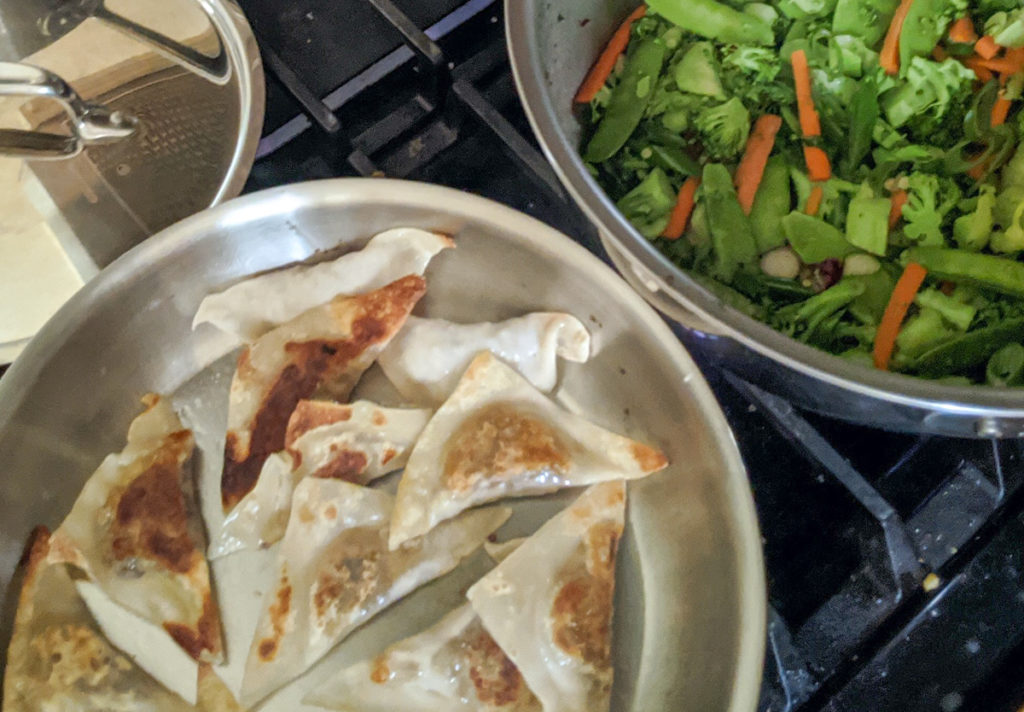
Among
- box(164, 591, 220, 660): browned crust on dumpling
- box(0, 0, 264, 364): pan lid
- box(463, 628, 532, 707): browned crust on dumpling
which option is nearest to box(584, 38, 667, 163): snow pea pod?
box(0, 0, 264, 364): pan lid

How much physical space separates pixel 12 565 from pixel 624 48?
0.98 meters

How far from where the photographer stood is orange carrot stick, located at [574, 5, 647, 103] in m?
1.02

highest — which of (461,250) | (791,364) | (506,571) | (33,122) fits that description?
(33,122)

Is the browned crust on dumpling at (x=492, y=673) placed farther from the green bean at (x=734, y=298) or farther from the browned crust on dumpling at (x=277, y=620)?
the green bean at (x=734, y=298)

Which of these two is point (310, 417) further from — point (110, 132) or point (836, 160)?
point (836, 160)

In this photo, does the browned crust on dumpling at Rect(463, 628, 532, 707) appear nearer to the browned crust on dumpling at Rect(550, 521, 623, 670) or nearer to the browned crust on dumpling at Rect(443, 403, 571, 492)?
the browned crust on dumpling at Rect(550, 521, 623, 670)

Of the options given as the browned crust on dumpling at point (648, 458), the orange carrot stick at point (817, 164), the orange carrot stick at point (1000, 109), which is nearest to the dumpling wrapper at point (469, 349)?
the browned crust on dumpling at point (648, 458)

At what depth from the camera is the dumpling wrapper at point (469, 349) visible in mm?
933

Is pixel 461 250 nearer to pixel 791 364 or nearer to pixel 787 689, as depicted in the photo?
pixel 791 364

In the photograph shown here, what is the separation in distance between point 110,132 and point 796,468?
3.22 ft

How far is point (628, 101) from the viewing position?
0.98 m

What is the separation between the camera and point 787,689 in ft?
2.70

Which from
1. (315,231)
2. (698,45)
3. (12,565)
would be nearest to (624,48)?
(698,45)

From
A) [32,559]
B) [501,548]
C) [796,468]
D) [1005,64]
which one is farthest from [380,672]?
[1005,64]
